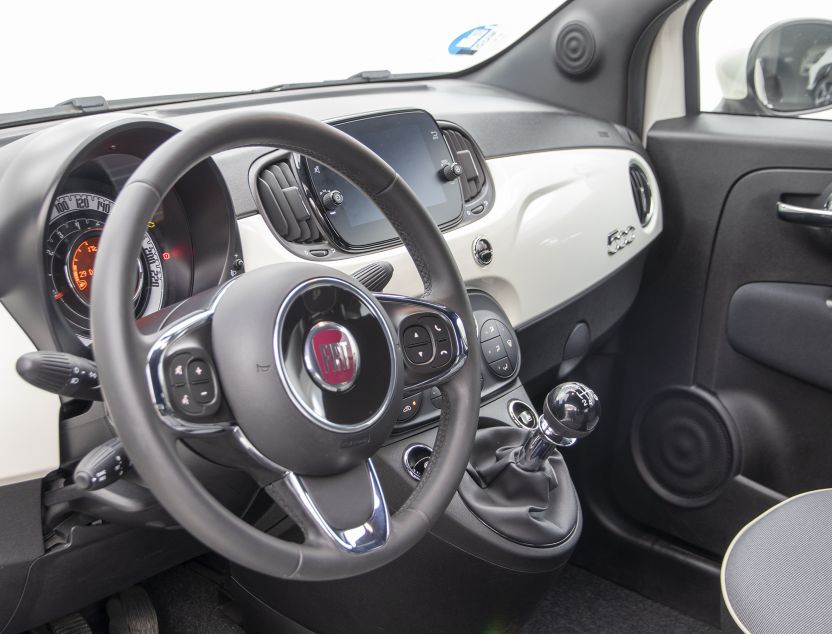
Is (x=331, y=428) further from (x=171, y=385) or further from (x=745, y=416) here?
(x=745, y=416)

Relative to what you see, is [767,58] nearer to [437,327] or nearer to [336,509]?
[437,327]

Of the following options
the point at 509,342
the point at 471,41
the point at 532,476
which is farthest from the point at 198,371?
the point at 471,41

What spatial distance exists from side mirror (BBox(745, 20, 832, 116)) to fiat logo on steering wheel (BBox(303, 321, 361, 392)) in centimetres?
141

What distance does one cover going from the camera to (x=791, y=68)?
1.89 m

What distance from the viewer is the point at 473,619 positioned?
1.31 metres

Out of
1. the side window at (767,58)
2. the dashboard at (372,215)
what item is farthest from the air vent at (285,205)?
the side window at (767,58)

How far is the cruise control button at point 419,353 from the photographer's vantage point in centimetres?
97

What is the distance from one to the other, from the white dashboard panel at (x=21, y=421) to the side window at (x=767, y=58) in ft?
5.25

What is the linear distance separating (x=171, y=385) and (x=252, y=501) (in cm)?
47

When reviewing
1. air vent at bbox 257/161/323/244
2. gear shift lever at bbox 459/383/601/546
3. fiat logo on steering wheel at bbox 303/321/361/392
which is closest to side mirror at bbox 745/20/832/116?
gear shift lever at bbox 459/383/601/546

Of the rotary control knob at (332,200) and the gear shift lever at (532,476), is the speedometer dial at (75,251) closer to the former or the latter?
the rotary control knob at (332,200)

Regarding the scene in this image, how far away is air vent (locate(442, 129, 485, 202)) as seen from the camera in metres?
1.50

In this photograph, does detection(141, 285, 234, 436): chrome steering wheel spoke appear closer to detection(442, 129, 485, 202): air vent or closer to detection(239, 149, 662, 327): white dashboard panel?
detection(239, 149, 662, 327): white dashboard panel

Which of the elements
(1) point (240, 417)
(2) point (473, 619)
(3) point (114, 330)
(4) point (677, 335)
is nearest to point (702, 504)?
(4) point (677, 335)
